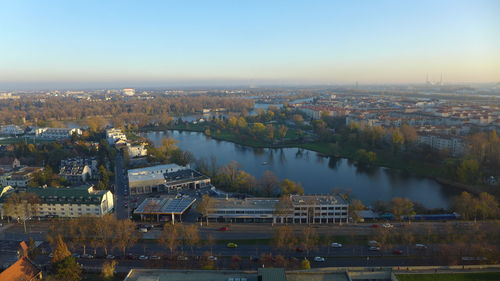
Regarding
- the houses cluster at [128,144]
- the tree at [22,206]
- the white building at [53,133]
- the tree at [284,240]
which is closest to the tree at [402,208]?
the tree at [284,240]

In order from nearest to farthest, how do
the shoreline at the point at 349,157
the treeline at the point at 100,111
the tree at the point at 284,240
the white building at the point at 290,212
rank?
the tree at the point at 284,240
the white building at the point at 290,212
the shoreline at the point at 349,157
the treeline at the point at 100,111

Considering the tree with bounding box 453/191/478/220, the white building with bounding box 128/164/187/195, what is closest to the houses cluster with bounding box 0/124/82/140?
the white building with bounding box 128/164/187/195

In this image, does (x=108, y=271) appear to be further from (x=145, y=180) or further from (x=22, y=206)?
(x=145, y=180)

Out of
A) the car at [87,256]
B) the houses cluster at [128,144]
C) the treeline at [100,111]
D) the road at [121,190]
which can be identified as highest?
the treeline at [100,111]

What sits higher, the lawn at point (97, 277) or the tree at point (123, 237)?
the tree at point (123, 237)

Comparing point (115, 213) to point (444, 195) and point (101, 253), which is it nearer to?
point (101, 253)

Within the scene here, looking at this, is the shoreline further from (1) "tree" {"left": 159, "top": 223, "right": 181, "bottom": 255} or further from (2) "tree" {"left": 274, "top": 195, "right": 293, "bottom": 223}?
(1) "tree" {"left": 159, "top": 223, "right": 181, "bottom": 255}

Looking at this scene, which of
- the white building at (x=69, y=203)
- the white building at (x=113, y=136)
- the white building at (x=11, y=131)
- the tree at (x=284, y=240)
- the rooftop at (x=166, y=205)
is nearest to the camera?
the tree at (x=284, y=240)

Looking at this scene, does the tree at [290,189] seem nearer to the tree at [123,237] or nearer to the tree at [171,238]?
the tree at [171,238]
